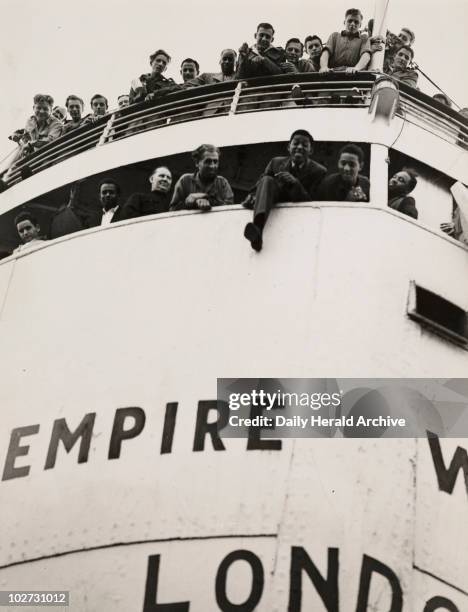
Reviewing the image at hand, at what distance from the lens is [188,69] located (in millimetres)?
11398

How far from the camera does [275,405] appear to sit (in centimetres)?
704

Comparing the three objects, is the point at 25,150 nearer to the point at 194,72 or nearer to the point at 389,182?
the point at 194,72

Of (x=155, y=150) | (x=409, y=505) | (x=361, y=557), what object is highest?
(x=155, y=150)

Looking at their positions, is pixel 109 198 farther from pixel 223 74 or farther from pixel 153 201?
pixel 223 74

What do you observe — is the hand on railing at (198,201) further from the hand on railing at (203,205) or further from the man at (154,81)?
the man at (154,81)

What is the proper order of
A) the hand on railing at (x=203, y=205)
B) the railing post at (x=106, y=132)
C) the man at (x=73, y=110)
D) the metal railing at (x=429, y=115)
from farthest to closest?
the man at (x=73, y=110) < the railing post at (x=106, y=132) < the metal railing at (x=429, y=115) < the hand on railing at (x=203, y=205)

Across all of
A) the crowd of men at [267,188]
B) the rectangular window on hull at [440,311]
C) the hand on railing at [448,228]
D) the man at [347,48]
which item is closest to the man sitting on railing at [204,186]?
the crowd of men at [267,188]

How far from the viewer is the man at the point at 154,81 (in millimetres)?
11234

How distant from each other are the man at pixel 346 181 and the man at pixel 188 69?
11.5ft

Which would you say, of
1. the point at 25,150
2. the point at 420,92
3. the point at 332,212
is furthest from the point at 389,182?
the point at 25,150

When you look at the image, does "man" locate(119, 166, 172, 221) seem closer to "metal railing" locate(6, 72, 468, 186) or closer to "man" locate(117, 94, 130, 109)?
"metal railing" locate(6, 72, 468, 186)

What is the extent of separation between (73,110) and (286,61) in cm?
284

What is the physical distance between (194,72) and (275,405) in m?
5.60

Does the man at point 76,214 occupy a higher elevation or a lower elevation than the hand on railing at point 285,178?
higher
